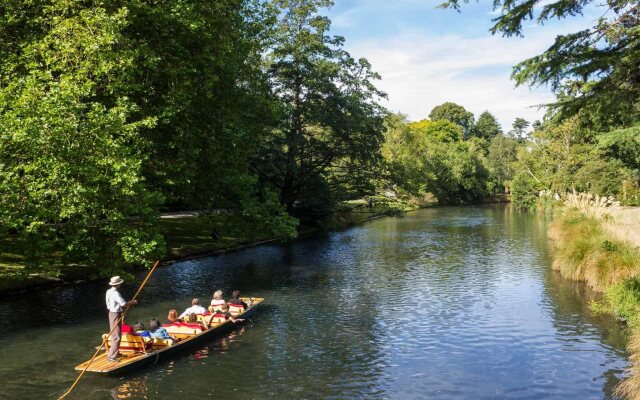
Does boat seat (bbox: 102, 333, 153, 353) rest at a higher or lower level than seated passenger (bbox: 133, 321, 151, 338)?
lower

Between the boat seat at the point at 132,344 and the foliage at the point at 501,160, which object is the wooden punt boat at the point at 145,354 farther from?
the foliage at the point at 501,160

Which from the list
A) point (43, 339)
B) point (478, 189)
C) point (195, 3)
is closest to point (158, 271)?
point (43, 339)

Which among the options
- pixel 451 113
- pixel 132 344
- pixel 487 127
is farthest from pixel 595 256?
pixel 487 127

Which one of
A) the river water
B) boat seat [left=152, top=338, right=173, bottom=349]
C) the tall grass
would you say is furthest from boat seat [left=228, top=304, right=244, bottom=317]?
the tall grass

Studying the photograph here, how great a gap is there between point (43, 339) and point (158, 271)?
11423 mm

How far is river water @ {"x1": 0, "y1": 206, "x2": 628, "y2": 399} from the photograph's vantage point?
43.3 ft

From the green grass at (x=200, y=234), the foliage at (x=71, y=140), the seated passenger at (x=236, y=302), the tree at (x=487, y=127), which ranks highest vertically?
the tree at (x=487, y=127)

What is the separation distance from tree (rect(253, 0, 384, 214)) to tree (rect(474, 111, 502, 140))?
123000 millimetres

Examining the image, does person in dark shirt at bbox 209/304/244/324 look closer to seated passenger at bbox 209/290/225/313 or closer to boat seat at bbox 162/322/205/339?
seated passenger at bbox 209/290/225/313

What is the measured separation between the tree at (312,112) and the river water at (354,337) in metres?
14.7

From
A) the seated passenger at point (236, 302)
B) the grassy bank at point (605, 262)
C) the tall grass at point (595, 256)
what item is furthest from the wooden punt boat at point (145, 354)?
the tall grass at point (595, 256)

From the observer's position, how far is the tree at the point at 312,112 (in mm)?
41688

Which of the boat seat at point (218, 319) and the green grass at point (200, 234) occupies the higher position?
the green grass at point (200, 234)

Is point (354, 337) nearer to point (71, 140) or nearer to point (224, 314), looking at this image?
point (224, 314)
